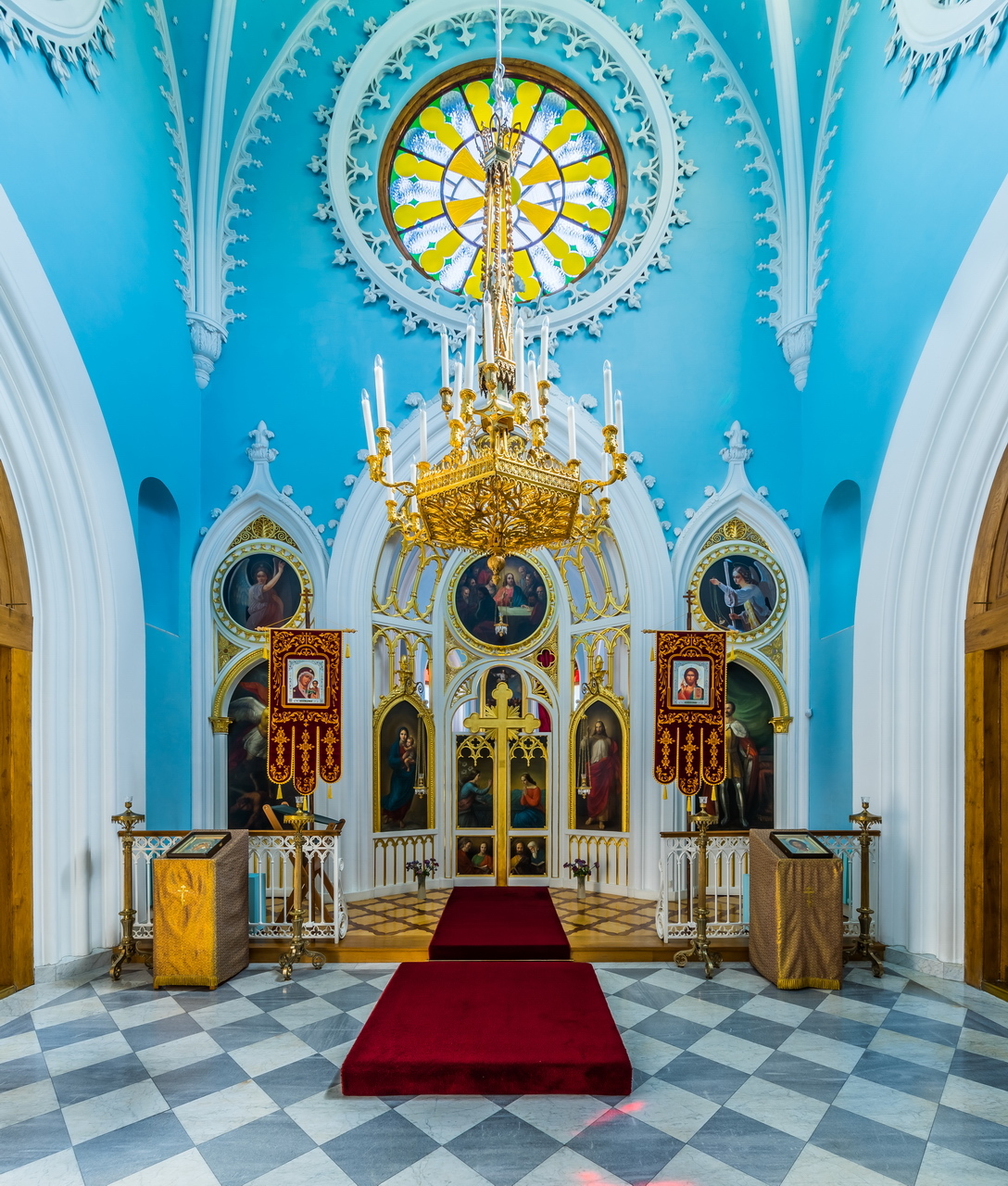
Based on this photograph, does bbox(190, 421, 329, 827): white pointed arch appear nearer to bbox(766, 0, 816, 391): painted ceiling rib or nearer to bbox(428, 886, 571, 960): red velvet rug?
bbox(428, 886, 571, 960): red velvet rug

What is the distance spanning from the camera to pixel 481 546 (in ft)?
18.9

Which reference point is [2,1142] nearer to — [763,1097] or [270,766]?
[270,766]

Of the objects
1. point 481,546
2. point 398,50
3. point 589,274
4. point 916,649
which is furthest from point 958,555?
point 398,50

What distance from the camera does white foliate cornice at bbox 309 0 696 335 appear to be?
9.47m

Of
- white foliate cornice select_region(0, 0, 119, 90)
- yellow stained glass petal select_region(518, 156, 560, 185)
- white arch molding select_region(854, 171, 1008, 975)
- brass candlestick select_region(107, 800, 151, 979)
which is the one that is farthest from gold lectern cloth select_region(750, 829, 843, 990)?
white foliate cornice select_region(0, 0, 119, 90)

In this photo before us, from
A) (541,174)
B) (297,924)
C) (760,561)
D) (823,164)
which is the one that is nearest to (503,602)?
(760,561)

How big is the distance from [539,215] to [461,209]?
0.99 m

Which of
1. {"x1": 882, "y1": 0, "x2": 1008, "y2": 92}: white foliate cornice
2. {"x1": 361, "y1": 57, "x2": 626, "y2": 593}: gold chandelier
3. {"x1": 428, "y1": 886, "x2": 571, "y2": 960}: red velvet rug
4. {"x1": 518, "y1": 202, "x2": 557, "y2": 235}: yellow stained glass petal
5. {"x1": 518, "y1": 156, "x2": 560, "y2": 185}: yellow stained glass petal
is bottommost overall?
{"x1": 428, "y1": 886, "x2": 571, "y2": 960}: red velvet rug

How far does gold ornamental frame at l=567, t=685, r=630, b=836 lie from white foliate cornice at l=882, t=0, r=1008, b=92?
6.58 m

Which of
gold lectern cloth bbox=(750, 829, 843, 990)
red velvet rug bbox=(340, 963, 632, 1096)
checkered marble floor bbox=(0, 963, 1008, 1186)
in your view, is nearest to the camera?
checkered marble floor bbox=(0, 963, 1008, 1186)

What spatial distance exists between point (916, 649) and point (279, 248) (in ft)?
26.8

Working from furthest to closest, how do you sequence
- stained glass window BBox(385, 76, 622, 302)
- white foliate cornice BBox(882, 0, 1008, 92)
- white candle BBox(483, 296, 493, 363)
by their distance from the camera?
stained glass window BBox(385, 76, 622, 302) → white foliate cornice BBox(882, 0, 1008, 92) → white candle BBox(483, 296, 493, 363)

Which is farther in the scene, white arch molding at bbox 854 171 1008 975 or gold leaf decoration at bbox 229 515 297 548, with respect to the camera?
gold leaf decoration at bbox 229 515 297 548

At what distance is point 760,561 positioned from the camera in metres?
9.34
